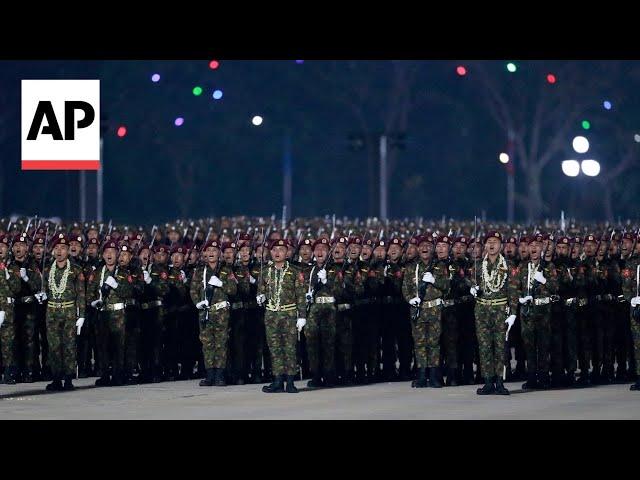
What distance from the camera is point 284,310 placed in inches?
795

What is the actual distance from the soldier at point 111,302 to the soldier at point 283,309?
185 centimetres

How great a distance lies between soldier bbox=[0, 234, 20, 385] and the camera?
68.6 feet

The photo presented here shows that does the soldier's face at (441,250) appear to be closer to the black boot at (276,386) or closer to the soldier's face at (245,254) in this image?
the soldier's face at (245,254)

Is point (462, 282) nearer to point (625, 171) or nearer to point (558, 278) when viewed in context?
point (558, 278)

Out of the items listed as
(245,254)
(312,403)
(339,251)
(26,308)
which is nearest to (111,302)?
(26,308)

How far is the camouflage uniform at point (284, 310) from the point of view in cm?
2019

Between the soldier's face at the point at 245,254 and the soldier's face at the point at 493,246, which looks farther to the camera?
the soldier's face at the point at 245,254

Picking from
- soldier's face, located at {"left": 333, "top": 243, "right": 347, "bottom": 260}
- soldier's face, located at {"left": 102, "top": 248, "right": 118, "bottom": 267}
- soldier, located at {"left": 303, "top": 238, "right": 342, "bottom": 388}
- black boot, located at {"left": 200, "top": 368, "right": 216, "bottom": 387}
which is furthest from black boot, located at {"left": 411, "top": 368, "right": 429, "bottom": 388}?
soldier's face, located at {"left": 102, "top": 248, "right": 118, "bottom": 267}

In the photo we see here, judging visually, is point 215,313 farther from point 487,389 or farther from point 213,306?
point 487,389

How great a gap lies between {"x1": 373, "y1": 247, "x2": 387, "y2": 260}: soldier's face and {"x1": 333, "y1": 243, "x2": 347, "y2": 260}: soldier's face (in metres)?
0.82

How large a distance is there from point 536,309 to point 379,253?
245 cm

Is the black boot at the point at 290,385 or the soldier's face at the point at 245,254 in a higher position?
the soldier's face at the point at 245,254

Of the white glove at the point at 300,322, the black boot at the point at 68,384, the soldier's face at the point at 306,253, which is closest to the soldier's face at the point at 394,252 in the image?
the soldier's face at the point at 306,253
